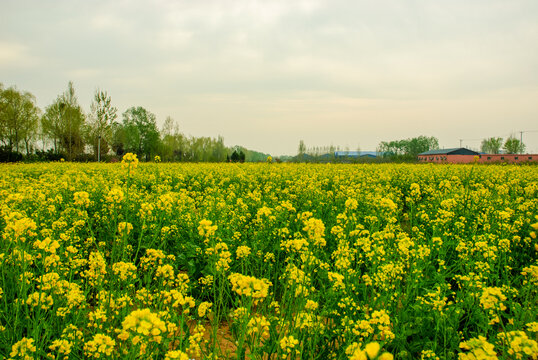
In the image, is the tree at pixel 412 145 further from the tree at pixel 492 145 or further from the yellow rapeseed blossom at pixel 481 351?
the yellow rapeseed blossom at pixel 481 351

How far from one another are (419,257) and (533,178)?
467 inches

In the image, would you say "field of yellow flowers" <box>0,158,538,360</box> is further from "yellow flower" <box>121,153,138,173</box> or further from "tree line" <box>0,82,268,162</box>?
"tree line" <box>0,82,268,162</box>

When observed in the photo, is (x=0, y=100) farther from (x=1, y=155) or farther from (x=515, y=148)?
(x=515, y=148)

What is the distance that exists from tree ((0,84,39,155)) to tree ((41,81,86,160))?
90.0 inches

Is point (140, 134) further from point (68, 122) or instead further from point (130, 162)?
point (130, 162)

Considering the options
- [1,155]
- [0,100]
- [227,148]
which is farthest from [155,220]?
[227,148]

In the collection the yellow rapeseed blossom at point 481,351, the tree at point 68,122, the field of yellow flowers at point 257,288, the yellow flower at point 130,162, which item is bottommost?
the field of yellow flowers at point 257,288

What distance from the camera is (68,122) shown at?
38406 millimetres

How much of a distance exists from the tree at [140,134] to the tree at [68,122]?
9.68 meters

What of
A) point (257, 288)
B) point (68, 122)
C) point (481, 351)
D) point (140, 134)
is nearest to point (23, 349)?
A: point (257, 288)

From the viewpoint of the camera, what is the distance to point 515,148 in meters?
81.3

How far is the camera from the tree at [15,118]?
3753cm

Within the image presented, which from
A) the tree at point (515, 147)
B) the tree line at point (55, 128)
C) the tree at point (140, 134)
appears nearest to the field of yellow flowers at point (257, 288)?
the tree line at point (55, 128)

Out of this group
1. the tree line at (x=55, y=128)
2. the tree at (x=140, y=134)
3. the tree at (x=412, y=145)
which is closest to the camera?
the tree line at (x=55, y=128)
